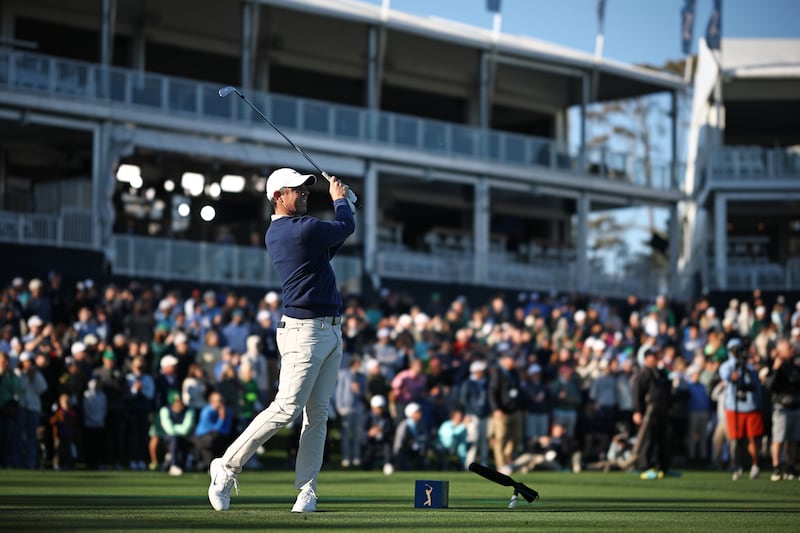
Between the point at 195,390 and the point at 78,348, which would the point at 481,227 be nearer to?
the point at 195,390

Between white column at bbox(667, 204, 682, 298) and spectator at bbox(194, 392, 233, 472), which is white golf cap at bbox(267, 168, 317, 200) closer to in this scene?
spectator at bbox(194, 392, 233, 472)

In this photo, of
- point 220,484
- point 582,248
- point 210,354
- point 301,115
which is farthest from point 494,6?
point 220,484

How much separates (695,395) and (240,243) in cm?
1691

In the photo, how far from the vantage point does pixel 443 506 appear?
34.4ft

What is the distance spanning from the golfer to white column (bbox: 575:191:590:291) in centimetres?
3541

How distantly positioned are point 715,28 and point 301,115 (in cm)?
1448

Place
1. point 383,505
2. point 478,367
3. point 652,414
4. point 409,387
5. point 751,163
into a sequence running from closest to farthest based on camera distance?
1. point 383,505
2. point 652,414
3. point 409,387
4. point 478,367
5. point 751,163

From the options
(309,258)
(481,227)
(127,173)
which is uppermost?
(127,173)

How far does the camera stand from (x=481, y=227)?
1750 inches

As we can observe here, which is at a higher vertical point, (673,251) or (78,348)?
(673,251)

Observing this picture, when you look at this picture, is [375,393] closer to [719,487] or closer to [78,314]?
[78,314]

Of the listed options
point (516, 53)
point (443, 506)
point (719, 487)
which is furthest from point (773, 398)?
point (516, 53)

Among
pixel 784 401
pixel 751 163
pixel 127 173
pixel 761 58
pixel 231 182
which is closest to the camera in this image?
pixel 784 401

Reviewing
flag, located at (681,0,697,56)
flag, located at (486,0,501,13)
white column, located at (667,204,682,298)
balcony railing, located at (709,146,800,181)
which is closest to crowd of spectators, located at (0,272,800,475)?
white column, located at (667,204,682,298)
